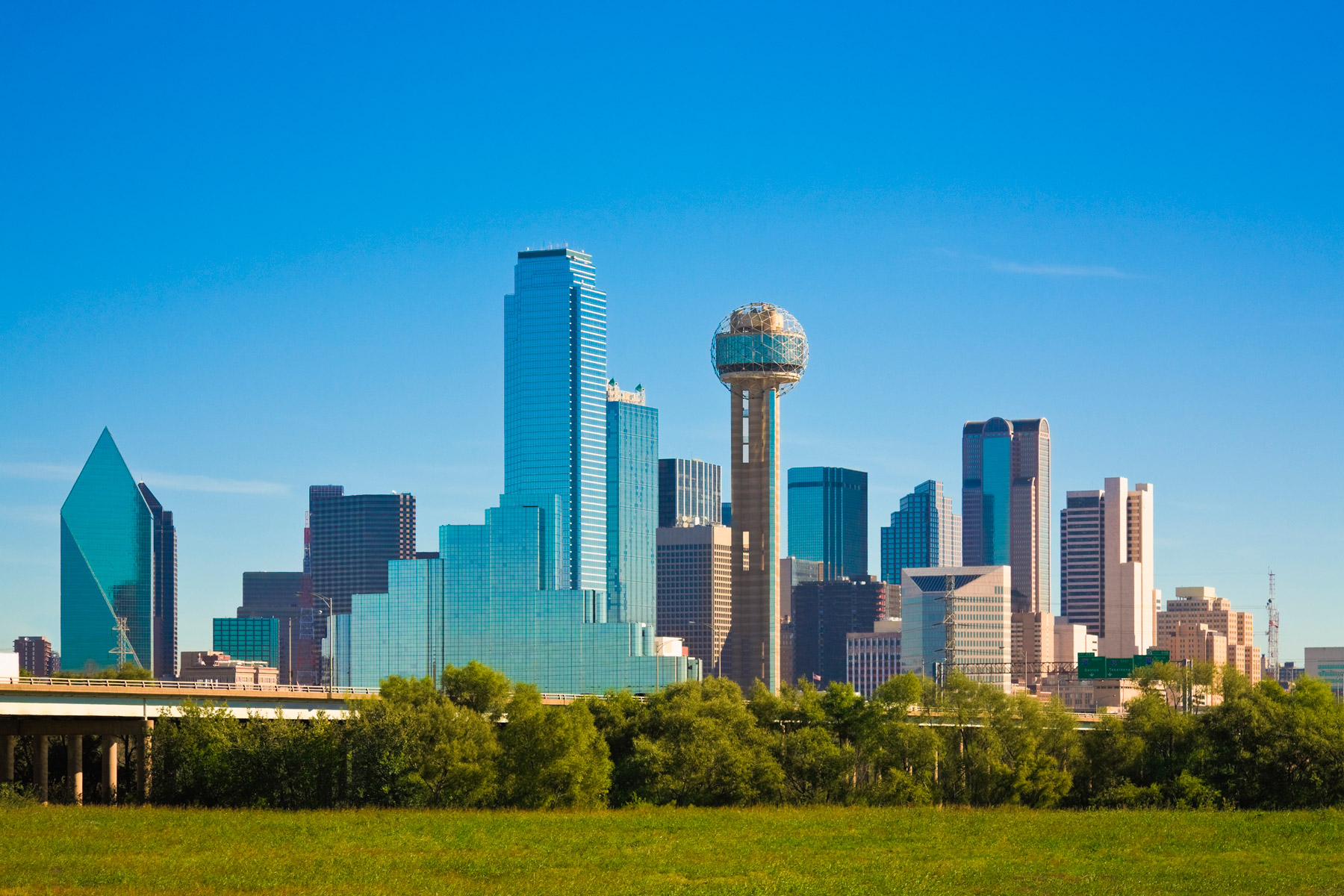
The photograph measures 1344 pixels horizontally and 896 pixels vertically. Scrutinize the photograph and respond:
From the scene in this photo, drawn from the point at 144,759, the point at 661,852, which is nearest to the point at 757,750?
the point at 661,852

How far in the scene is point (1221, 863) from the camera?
339ft

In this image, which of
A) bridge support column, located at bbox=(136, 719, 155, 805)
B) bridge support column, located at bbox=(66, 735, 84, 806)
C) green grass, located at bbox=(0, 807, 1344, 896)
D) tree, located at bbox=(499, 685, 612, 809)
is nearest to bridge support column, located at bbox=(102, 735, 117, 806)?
bridge support column, located at bbox=(66, 735, 84, 806)

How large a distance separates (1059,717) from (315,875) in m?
79.0

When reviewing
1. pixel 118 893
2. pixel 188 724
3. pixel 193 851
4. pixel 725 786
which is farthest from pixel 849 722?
pixel 118 893

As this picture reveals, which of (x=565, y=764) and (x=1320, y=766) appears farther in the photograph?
(x=1320, y=766)

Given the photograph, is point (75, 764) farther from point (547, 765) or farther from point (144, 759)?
point (547, 765)

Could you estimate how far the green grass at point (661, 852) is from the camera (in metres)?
90.7

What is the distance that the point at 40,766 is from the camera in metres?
137

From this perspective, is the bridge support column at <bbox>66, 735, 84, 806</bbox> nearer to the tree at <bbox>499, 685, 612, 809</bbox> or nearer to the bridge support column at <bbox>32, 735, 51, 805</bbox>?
the bridge support column at <bbox>32, 735, 51, 805</bbox>

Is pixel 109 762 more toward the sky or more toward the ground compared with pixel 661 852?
more toward the sky

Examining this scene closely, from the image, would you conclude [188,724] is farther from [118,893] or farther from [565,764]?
[118,893]

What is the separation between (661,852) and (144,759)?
46.5m

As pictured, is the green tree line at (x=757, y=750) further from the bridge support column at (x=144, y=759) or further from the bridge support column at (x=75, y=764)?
the bridge support column at (x=75, y=764)

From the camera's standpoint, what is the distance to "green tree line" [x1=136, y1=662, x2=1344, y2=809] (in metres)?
126
